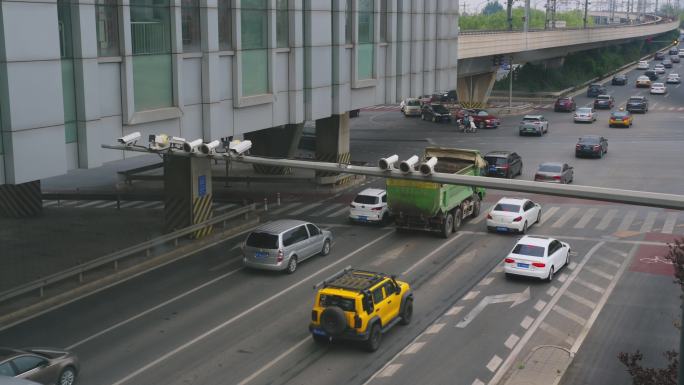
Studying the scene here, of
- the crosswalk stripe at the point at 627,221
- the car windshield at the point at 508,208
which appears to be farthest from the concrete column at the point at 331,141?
the crosswalk stripe at the point at 627,221

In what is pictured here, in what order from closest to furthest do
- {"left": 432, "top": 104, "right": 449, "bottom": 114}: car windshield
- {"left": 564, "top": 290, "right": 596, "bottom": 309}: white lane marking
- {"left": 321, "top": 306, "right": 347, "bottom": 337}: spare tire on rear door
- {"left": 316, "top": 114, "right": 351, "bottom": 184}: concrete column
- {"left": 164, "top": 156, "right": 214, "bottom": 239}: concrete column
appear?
1. {"left": 321, "top": 306, "right": 347, "bottom": 337}: spare tire on rear door
2. {"left": 564, "top": 290, "right": 596, "bottom": 309}: white lane marking
3. {"left": 164, "top": 156, "right": 214, "bottom": 239}: concrete column
4. {"left": 316, "top": 114, "right": 351, "bottom": 184}: concrete column
5. {"left": 432, "top": 104, "right": 449, "bottom": 114}: car windshield

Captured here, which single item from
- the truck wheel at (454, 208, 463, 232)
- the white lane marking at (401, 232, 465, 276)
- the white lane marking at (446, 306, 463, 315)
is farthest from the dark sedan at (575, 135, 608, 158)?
the white lane marking at (446, 306, 463, 315)

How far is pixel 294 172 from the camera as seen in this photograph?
5341 centimetres

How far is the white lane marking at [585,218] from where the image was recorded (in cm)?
3783

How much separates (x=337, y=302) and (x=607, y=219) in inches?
835

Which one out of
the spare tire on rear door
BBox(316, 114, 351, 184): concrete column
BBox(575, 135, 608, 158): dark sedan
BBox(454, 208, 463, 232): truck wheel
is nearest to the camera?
the spare tire on rear door

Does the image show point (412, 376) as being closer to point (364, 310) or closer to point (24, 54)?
point (364, 310)

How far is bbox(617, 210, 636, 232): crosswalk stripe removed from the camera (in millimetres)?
37250

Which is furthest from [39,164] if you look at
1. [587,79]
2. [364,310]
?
[587,79]

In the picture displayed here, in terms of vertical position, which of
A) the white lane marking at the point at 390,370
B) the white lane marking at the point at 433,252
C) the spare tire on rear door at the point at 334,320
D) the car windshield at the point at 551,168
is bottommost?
the white lane marking at the point at 390,370

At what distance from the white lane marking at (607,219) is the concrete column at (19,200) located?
27.2m

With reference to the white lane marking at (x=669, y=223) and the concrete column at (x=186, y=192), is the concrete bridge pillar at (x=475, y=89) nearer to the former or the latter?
the white lane marking at (x=669, y=223)

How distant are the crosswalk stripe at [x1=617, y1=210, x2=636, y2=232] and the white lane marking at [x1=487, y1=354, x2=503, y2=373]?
673 inches

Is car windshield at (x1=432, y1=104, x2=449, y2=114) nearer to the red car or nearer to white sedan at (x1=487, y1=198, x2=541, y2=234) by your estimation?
the red car
